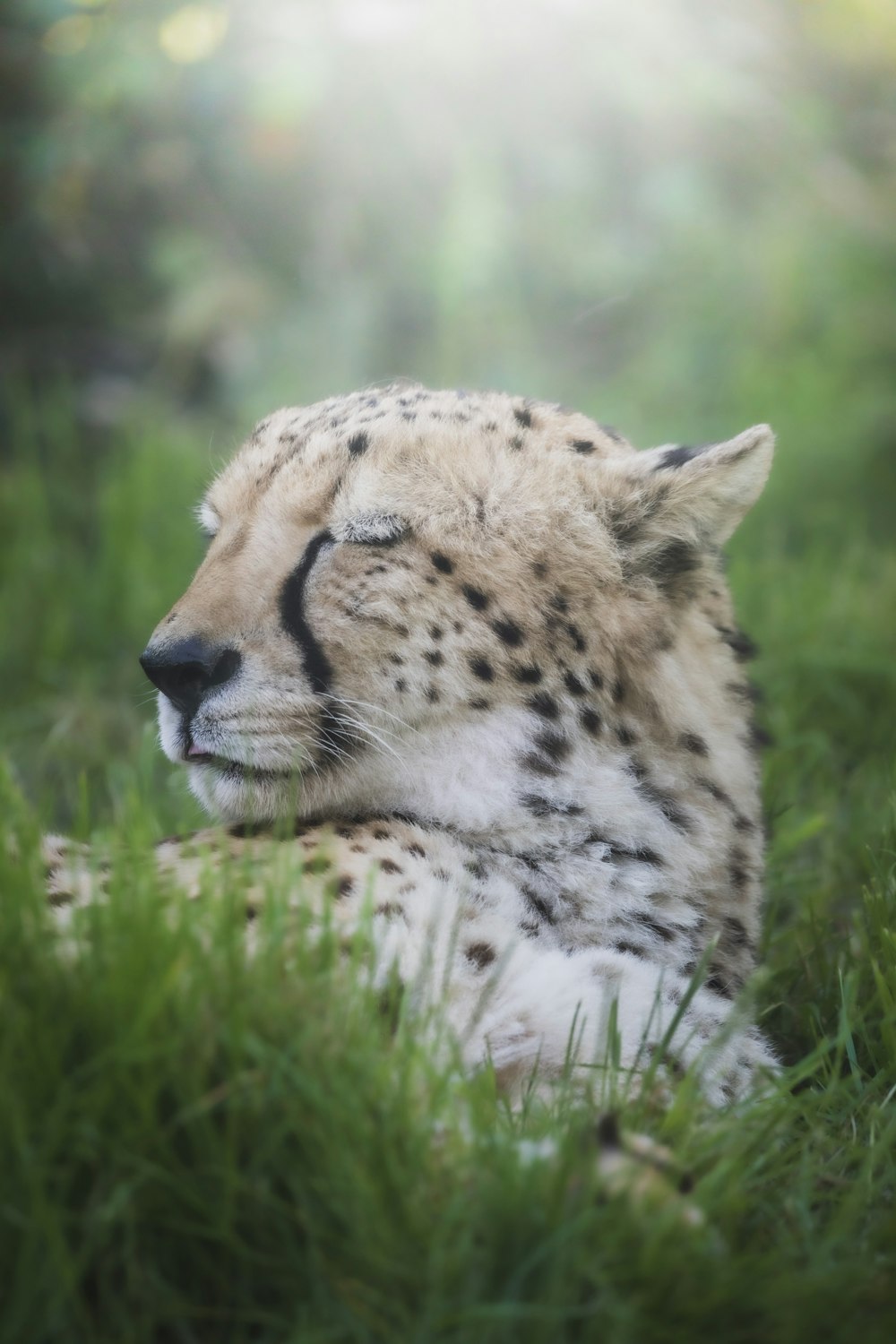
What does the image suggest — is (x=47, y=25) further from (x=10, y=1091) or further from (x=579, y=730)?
(x=10, y=1091)

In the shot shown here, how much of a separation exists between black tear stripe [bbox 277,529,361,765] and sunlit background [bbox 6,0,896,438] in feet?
8.32

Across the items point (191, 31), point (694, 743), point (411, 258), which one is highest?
point (191, 31)

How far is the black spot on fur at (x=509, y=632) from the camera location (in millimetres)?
1963

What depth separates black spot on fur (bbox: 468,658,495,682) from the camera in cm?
196

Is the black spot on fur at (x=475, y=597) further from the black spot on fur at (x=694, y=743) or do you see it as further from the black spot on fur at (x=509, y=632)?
the black spot on fur at (x=694, y=743)

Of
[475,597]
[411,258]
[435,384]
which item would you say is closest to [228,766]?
[475,597]

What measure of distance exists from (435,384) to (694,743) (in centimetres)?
461

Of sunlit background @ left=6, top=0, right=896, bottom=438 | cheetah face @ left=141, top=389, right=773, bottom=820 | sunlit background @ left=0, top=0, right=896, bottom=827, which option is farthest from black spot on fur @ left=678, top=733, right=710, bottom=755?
sunlit background @ left=6, top=0, right=896, bottom=438

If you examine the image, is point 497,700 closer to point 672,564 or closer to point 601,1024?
point 672,564

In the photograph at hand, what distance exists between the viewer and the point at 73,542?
185 inches

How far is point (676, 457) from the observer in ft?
6.88

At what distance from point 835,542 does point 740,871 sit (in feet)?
10.7

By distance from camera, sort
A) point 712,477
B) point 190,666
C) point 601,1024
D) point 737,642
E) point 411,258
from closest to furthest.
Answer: point 601,1024, point 190,666, point 712,477, point 737,642, point 411,258

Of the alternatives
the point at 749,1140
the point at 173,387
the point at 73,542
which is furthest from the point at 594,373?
the point at 749,1140
